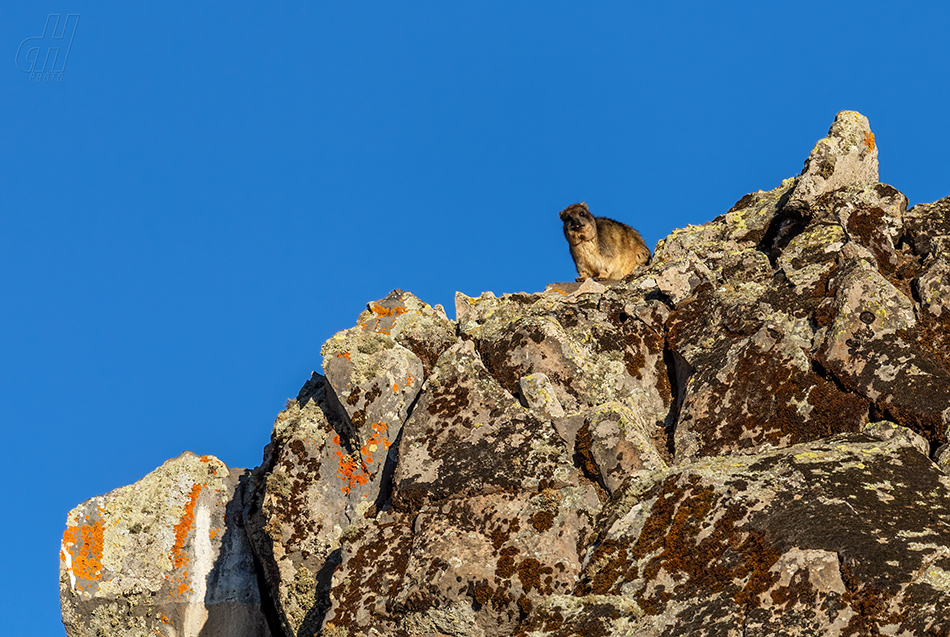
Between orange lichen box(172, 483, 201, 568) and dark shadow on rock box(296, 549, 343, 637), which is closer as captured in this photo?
dark shadow on rock box(296, 549, 343, 637)

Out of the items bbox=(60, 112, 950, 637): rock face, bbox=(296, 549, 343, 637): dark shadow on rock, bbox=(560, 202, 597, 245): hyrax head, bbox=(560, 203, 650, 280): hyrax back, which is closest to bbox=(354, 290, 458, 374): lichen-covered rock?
bbox=(60, 112, 950, 637): rock face

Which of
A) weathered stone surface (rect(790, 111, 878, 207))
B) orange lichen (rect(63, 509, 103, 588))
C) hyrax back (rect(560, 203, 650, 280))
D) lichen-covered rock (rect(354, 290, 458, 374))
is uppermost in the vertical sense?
hyrax back (rect(560, 203, 650, 280))

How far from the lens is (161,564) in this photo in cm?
1389

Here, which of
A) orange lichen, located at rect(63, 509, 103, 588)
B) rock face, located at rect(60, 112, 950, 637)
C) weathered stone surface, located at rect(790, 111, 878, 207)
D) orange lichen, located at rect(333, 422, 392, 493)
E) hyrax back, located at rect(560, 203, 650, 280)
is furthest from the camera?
hyrax back, located at rect(560, 203, 650, 280)

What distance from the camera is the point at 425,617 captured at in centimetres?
975

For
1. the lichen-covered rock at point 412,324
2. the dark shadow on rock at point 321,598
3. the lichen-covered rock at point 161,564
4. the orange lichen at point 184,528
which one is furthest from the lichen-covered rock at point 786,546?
the orange lichen at point 184,528

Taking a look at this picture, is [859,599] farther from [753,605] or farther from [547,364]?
[547,364]

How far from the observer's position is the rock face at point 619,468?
8680 millimetres

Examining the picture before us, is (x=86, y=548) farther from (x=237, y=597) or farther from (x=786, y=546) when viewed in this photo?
(x=786, y=546)

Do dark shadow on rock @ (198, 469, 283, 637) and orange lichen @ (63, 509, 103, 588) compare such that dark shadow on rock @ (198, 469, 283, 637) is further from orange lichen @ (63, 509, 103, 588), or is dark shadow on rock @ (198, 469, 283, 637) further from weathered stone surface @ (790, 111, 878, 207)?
weathered stone surface @ (790, 111, 878, 207)

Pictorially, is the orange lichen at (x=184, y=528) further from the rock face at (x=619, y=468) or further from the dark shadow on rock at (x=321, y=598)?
the dark shadow on rock at (x=321, y=598)

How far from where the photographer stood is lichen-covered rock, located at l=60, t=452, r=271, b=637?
13.5m

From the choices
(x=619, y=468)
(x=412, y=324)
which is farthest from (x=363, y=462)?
(x=619, y=468)

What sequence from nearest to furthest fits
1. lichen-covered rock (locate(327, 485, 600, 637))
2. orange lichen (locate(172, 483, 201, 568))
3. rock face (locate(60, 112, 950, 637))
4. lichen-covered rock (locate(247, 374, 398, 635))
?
rock face (locate(60, 112, 950, 637)) → lichen-covered rock (locate(327, 485, 600, 637)) → lichen-covered rock (locate(247, 374, 398, 635)) → orange lichen (locate(172, 483, 201, 568))
